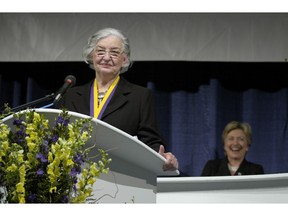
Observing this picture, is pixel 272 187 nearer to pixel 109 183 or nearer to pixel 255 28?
pixel 109 183

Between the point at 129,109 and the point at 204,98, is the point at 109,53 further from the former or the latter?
the point at 204,98

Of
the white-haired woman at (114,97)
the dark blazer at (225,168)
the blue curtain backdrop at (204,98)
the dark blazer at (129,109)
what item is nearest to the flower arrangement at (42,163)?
the white-haired woman at (114,97)

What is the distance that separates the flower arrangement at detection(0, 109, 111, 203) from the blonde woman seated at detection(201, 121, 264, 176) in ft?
9.04

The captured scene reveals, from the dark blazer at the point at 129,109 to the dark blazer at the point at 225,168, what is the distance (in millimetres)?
1960

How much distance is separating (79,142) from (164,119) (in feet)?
11.8

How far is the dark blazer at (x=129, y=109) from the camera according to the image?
240 centimetres

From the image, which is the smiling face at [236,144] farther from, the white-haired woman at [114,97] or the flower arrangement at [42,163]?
the flower arrangement at [42,163]

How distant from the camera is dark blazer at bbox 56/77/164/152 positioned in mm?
2402

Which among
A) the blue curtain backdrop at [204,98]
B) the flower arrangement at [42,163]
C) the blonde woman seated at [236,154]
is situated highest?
the blue curtain backdrop at [204,98]

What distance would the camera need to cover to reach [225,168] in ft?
14.6

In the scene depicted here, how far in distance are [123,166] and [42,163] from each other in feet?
1.18

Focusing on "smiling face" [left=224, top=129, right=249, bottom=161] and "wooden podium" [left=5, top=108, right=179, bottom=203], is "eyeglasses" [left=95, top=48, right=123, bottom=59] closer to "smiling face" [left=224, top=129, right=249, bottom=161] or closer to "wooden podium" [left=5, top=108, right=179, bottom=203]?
"wooden podium" [left=5, top=108, right=179, bottom=203]

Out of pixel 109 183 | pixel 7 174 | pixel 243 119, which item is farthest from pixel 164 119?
pixel 7 174

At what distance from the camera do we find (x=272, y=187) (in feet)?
7.57
